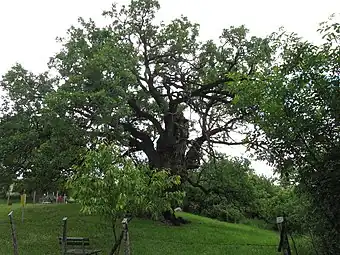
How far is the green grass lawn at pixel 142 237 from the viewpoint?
13391 mm

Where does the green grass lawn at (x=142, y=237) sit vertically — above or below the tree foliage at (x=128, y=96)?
below

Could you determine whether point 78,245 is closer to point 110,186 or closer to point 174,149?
point 110,186

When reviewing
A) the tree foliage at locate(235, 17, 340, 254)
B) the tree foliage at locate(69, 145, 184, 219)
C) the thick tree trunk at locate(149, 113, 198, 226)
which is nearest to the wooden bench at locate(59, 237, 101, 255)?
the tree foliage at locate(69, 145, 184, 219)

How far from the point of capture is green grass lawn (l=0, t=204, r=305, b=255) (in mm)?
13391

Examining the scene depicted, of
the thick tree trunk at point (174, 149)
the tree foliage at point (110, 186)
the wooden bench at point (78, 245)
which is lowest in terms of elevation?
the wooden bench at point (78, 245)

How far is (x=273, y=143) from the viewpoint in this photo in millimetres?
7508

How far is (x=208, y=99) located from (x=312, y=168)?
37.8 feet

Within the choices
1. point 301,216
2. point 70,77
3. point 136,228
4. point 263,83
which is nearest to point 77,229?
point 136,228

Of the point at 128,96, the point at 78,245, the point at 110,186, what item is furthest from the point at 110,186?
the point at 128,96

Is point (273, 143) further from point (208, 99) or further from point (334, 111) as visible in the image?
point (208, 99)

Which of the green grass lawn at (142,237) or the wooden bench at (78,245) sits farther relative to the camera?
the green grass lawn at (142,237)

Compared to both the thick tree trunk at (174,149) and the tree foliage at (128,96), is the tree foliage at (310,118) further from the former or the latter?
the thick tree trunk at (174,149)

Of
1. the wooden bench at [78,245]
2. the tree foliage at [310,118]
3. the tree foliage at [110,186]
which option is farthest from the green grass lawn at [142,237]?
the tree foliage at [310,118]

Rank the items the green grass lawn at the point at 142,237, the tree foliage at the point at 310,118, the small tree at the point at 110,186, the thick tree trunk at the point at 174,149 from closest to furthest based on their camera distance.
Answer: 1. the tree foliage at the point at 310,118
2. the small tree at the point at 110,186
3. the green grass lawn at the point at 142,237
4. the thick tree trunk at the point at 174,149
